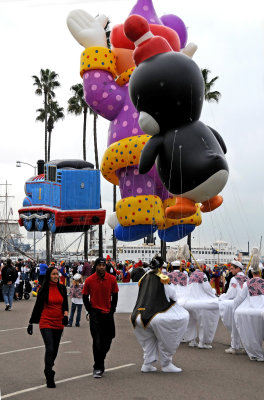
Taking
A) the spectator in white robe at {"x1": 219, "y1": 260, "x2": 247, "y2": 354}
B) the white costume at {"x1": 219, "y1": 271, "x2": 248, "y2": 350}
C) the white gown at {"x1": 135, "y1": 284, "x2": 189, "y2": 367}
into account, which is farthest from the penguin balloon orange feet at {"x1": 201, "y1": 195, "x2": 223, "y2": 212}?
the white gown at {"x1": 135, "y1": 284, "x2": 189, "y2": 367}

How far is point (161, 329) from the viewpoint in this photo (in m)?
7.28

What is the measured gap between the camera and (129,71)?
15453 mm

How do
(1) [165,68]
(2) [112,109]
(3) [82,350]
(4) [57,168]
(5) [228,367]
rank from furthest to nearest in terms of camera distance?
(4) [57,168] → (2) [112,109] → (1) [165,68] → (3) [82,350] → (5) [228,367]

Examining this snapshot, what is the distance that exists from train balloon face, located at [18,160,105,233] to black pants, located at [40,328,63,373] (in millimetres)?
19490

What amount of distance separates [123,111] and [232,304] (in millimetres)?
7559

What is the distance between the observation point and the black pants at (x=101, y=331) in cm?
708

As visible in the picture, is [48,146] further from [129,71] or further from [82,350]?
[82,350]

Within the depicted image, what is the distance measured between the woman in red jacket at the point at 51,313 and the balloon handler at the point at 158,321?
45.0 inches

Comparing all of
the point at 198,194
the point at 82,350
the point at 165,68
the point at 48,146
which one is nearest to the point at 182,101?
the point at 165,68

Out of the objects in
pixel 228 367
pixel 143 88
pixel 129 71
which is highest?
pixel 129 71

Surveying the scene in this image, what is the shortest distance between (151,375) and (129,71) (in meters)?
10.3

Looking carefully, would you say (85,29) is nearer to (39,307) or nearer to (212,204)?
(212,204)

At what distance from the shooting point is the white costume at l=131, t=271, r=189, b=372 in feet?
23.9

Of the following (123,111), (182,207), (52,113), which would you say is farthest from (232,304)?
(52,113)
